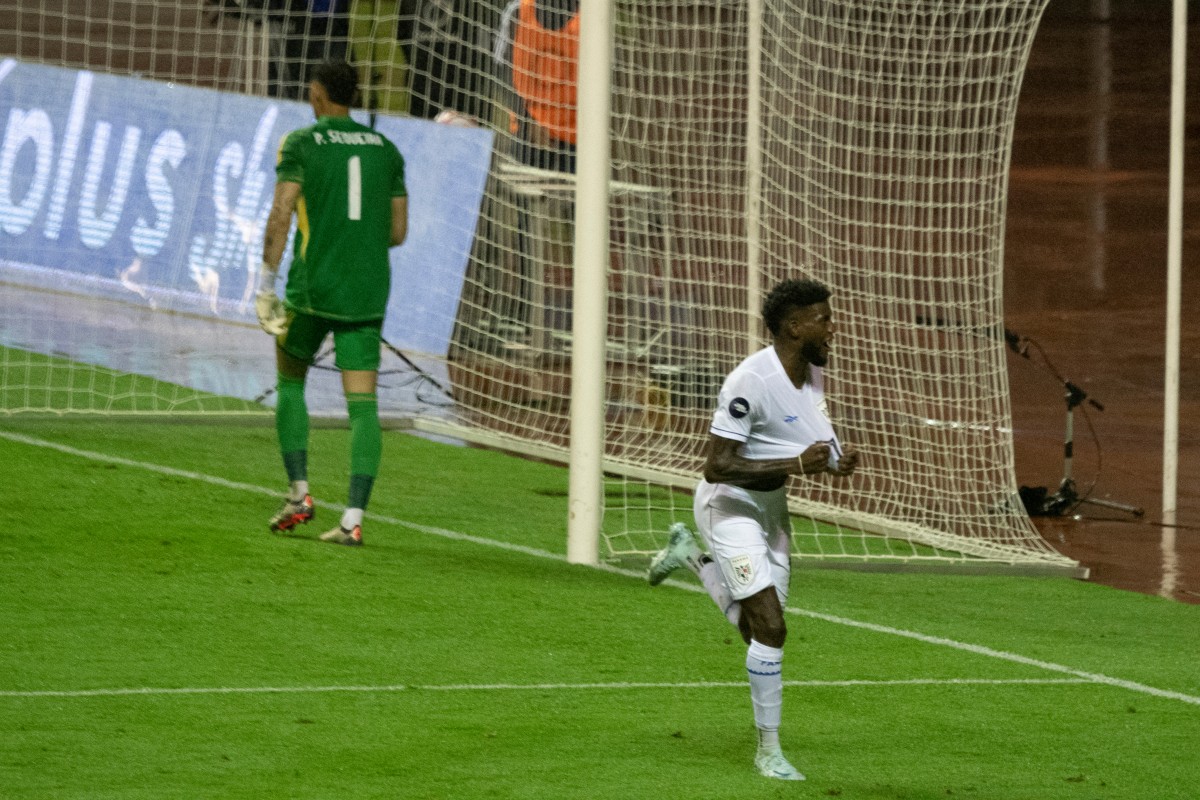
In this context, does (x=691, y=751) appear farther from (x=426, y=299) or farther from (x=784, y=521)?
(x=426, y=299)

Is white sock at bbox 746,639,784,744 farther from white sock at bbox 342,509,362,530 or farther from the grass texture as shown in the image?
white sock at bbox 342,509,362,530

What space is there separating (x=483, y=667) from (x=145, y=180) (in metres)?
9.56

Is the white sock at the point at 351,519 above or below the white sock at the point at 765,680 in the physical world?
above

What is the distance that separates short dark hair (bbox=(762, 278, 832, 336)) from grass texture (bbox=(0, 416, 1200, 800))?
57.7 inches

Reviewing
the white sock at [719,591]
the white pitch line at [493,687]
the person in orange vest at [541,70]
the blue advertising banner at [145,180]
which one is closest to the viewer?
the white sock at [719,591]

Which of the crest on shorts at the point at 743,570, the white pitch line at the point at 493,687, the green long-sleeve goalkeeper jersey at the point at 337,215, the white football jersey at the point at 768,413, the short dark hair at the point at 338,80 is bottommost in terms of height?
the white pitch line at the point at 493,687

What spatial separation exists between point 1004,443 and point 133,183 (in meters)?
8.34

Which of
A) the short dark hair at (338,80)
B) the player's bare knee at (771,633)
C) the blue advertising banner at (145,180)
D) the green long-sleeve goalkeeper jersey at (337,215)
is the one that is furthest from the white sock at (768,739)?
the blue advertising banner at (145,180)

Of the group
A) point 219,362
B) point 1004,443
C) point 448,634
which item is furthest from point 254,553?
point 219,362

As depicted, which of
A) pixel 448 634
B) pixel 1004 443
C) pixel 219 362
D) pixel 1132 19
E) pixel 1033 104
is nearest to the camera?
pixel 448 634

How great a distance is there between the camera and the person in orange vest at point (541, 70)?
39.9 feet

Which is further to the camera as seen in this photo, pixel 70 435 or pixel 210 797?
pixel 70 435

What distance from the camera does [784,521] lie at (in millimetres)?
6633

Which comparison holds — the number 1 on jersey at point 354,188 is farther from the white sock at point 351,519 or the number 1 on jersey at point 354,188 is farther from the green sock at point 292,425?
the white sock at point 351,519
